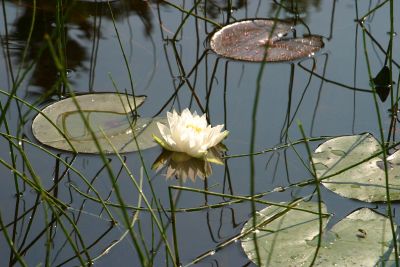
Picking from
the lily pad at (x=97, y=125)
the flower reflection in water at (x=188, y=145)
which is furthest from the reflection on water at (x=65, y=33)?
the flower reflection in water at (x=188, y=145)

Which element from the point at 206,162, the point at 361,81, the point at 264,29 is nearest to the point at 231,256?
the point at 206,162

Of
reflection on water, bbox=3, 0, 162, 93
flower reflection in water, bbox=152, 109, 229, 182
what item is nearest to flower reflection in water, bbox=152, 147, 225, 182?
flower reflection in water, bbox=152, 109, 229, 182

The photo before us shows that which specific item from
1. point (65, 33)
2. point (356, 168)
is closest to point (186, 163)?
point (356, 168)

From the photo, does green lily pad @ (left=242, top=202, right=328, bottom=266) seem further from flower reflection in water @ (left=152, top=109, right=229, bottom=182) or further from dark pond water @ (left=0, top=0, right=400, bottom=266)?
flower reflection in water @ (left=152, top=109, right=229, bottom=182)

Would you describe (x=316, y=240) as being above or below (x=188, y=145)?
below

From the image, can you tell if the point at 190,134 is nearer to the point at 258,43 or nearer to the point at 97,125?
the point at 97,125

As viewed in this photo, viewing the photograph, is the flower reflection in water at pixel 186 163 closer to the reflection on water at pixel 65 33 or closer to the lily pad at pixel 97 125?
the lily pad at pixel 97 125

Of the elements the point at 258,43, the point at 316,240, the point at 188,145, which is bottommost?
the point at 316,240
